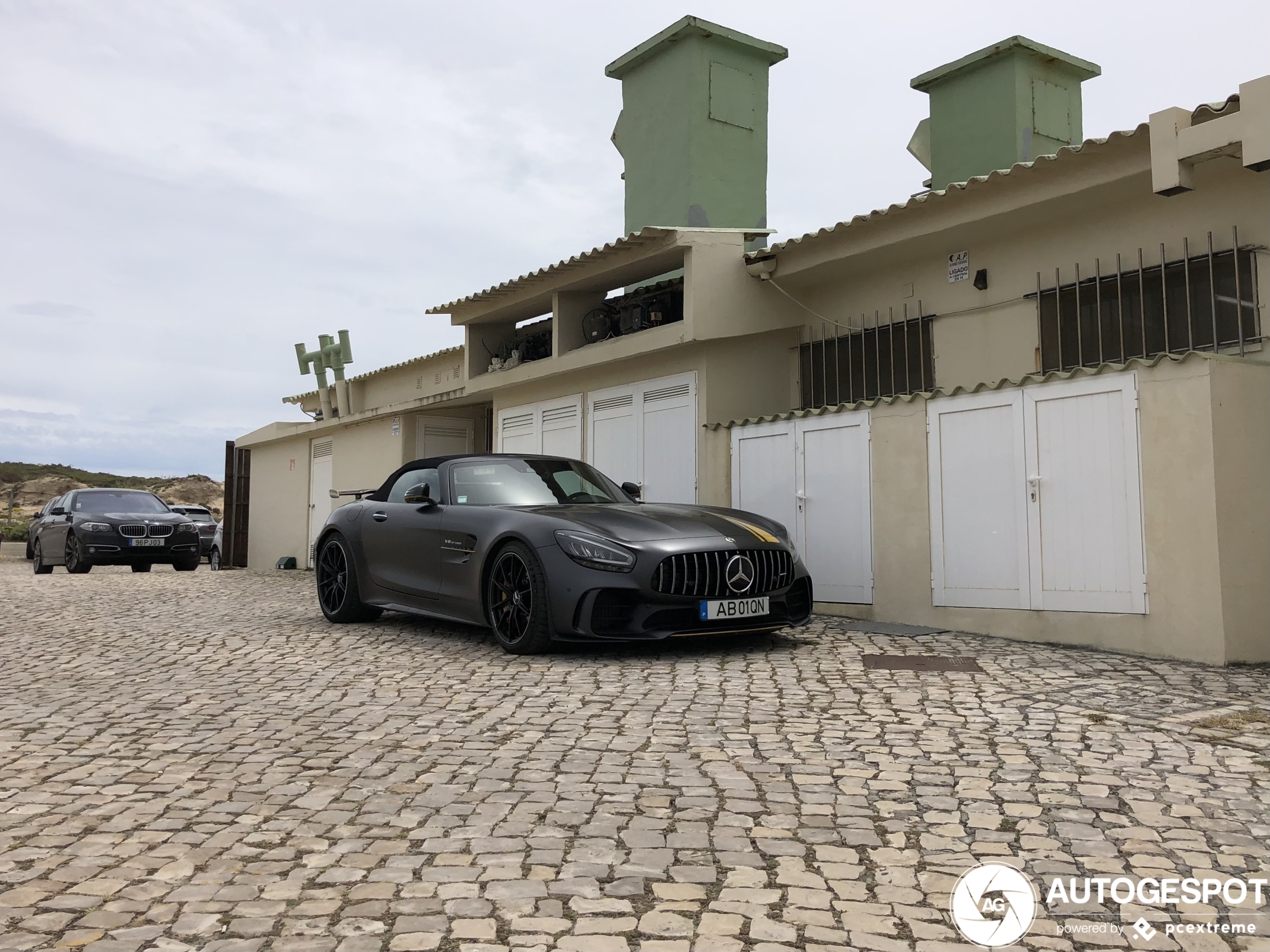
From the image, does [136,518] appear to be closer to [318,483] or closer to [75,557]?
[75,557]

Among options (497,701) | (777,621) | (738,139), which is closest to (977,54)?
(738,139)

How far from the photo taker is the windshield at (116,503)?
19.9 m

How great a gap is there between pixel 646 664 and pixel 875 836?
12.1 ft

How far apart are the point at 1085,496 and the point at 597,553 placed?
3.65 m

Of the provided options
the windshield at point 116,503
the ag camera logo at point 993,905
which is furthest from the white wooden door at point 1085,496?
the windshield at point 116,503

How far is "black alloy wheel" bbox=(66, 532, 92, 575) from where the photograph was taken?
19.1 m

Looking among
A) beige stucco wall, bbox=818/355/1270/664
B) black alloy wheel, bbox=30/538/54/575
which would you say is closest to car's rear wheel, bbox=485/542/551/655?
beige stucco wall, bbox=818/355/1270/664

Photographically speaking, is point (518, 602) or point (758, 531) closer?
point (518, 602)

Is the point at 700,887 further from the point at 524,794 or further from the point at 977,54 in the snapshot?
the point at 977,54

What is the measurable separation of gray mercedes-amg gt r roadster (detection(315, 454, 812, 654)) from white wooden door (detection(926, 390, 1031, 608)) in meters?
1.84

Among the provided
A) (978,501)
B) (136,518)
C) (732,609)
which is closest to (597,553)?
(732,609)

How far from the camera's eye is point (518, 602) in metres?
7.38

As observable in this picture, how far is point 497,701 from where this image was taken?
5.69m

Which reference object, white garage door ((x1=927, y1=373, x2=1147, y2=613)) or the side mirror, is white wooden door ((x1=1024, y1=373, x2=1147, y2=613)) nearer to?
white garage door ((x1=927, y1=373, x2=1147, y2=613))
